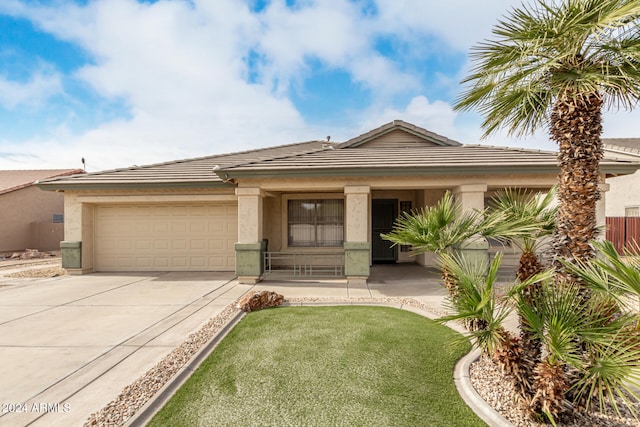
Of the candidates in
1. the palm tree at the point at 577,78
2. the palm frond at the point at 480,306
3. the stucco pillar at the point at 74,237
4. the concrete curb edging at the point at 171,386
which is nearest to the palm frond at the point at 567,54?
the palm tree at the point at 577,78

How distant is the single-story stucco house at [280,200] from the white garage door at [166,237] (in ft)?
0.13

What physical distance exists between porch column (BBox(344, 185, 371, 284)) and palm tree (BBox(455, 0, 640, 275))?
17.3 feet

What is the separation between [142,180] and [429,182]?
9.84m

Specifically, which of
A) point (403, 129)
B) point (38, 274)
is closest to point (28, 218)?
point (38, 274)

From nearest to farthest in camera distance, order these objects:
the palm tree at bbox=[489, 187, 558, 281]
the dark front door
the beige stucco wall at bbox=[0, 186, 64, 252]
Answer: the palm tree at bbox=[489, 187, 558, 281], the dark front door, the beige stucco wall at bbox=[0, 186, 64, 252]

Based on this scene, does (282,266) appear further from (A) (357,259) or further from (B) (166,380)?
(B) (166,380)

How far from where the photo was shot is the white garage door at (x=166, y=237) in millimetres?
10930

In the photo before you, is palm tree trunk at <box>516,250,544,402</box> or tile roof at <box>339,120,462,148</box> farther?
tile roof at <box>339,120,462,148</box>

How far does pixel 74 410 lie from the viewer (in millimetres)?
3152

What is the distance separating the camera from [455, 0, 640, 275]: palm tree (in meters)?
3.18

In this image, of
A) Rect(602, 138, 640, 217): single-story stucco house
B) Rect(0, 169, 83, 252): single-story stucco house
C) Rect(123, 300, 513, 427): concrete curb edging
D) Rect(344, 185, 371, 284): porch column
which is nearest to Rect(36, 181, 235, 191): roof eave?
Rect(344, 185, 371, 284): porch column

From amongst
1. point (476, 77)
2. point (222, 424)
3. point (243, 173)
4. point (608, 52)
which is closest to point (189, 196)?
point (243, 173)

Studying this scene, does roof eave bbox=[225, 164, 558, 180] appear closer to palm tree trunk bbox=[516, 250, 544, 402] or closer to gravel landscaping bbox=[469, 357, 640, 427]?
palm tree trunk bbox=[516, 250, 544, 402]

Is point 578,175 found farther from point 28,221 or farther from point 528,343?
point 28,221
